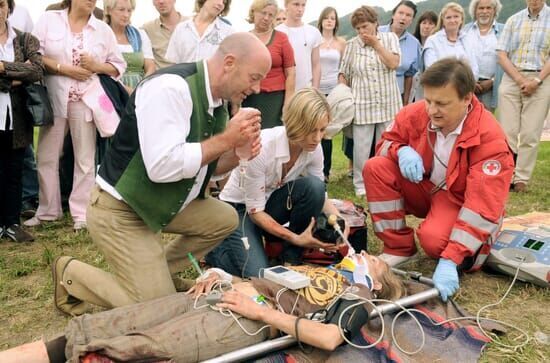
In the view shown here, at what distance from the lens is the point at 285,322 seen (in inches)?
102

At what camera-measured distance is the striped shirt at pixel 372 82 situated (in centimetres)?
615

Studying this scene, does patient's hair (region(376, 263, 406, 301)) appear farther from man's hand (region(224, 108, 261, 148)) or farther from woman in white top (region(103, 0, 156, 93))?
woman in white top (region(103, 0, 156, 93))

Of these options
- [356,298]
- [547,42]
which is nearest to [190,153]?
[356,298]

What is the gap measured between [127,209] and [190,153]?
0.58 metres

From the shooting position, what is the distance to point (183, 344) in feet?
8.02

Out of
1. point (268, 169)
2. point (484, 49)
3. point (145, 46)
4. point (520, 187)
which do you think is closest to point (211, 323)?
point (268, 169)

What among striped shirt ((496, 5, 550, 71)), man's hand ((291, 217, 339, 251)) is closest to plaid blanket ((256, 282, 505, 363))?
man's hand ((291, 217, 339, 251))

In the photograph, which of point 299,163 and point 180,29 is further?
point 180,29

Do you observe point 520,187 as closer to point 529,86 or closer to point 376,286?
point 529,86

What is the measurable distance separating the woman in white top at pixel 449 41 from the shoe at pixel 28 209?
15.3ft

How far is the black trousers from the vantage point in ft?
15.0

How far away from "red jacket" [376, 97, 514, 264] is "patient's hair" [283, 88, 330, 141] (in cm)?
92

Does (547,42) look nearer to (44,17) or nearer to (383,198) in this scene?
(383,198)

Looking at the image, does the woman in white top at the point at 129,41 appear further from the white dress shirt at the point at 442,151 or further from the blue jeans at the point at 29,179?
the white dress shirt at the point at 442,151
